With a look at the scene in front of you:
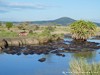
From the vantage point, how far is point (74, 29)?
83.9m

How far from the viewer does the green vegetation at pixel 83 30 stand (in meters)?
80.6

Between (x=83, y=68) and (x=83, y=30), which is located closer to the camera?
(x=83, y=68)

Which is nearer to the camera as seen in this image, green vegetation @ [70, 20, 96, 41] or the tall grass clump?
the tall grass clump

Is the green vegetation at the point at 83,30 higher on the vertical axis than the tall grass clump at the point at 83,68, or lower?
lower

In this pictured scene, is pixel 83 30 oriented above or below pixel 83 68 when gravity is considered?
below

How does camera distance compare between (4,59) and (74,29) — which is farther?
(74,29)

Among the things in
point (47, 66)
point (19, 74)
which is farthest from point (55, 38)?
point (19, 74)

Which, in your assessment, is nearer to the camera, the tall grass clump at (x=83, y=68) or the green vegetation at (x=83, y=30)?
the tall grass clump at (x=83, y=68)

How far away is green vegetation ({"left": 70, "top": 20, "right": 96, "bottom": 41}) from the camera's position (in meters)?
80.6

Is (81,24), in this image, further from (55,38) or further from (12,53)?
(12,53)

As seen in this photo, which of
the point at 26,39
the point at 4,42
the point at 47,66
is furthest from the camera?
the point at 26,39

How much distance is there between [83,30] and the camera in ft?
265

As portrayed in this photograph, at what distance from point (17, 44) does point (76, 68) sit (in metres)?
52.9

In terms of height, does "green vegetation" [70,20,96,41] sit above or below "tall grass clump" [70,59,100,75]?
below
